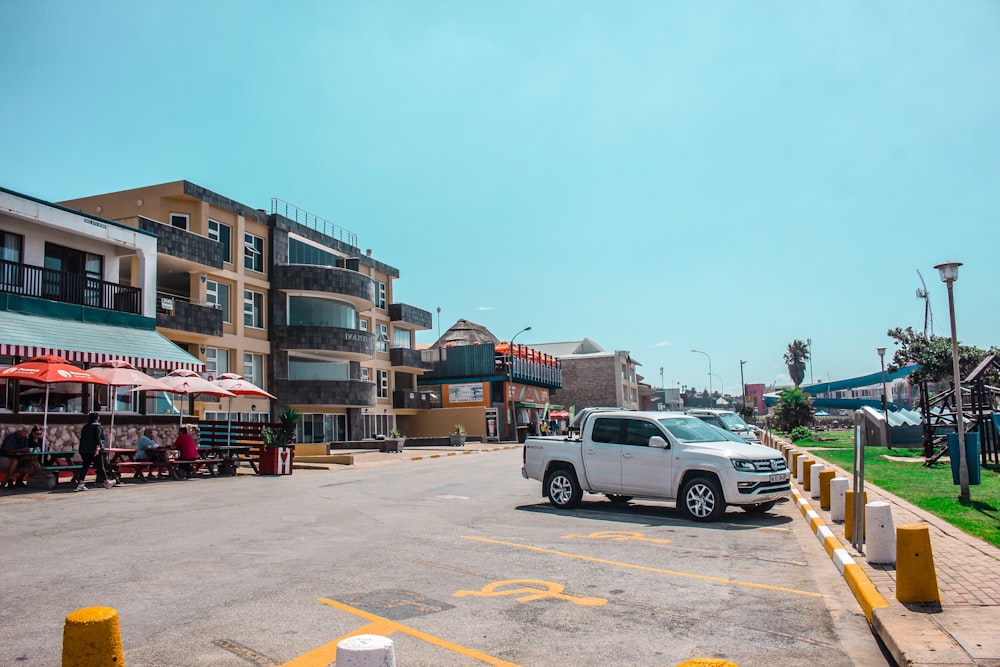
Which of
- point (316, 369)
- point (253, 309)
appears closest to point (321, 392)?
point (316, 369)

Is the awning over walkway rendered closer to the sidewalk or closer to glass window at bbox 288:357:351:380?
glass window at bbox 288:357:351:380

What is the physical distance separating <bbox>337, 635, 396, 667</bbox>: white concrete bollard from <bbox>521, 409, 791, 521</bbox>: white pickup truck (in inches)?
382

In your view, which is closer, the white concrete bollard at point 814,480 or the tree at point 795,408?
the white concrete bollard at point 814,480

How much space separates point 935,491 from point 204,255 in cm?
2681

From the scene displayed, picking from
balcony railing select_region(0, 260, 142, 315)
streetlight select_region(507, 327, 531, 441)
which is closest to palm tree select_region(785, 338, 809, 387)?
streetlight select_region(507, 327, 531, 441)

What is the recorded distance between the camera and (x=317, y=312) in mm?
39594

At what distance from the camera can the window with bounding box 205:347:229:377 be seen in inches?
1323

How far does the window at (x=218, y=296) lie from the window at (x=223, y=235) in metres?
1.25

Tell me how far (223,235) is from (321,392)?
29.1 feet

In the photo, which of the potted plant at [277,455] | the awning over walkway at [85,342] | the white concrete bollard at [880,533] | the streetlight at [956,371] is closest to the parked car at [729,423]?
the streetlight at [956,371]

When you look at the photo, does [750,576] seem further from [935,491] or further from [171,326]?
[171,326]

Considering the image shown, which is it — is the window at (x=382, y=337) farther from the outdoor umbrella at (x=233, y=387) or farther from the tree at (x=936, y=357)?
the tree at (x=936, y=357)

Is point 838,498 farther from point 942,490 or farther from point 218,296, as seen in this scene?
point 218,296

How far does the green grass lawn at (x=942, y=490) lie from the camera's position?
1045 centimetres
